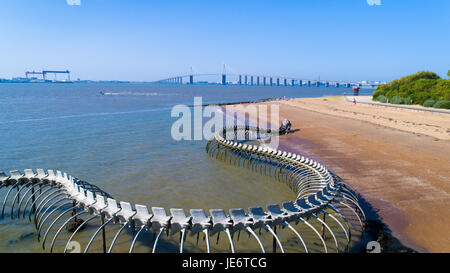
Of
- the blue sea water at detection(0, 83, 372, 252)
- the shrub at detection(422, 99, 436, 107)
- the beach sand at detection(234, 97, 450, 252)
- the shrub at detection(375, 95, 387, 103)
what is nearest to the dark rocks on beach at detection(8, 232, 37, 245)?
the blue sea water at detection(0, 83, 372, 252)

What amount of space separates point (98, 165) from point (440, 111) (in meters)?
51.7

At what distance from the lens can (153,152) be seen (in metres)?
29.2

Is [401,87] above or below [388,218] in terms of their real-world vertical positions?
above

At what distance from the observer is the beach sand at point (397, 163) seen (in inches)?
540

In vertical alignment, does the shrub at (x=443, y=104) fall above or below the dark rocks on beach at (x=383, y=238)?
above

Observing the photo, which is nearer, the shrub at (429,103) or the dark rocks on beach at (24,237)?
the dark rocks on beach at (24,237)

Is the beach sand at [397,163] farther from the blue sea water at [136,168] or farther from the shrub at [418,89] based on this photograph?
the shrub at [418,89]

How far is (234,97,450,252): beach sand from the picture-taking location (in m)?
13.7

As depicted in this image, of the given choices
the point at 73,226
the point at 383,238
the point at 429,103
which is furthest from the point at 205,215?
the point at 429,103

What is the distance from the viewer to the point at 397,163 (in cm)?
2336

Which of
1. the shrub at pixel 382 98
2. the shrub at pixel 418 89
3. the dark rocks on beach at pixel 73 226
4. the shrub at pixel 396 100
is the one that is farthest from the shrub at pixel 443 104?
the dark rocks on beach at pixel 73 226

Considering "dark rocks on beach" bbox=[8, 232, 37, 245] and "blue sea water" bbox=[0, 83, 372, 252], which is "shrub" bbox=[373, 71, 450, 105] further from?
"dark rocks on beach" bbox=[8, 232, 37, 245]

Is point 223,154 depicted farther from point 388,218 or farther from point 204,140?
point 388,218
